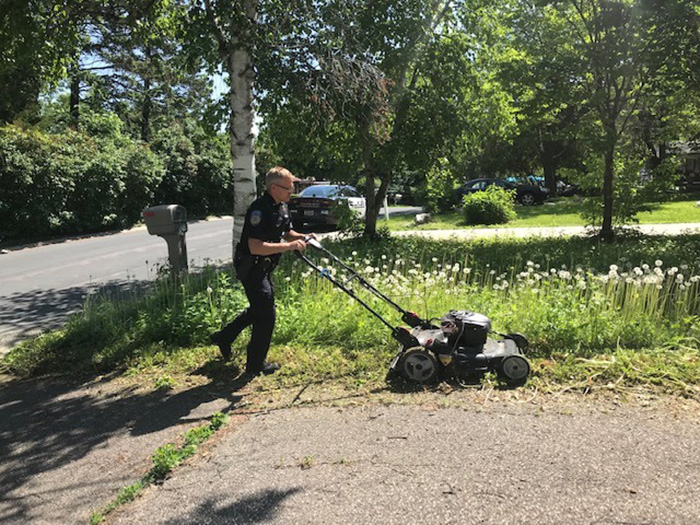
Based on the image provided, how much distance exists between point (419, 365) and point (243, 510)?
1.88 m

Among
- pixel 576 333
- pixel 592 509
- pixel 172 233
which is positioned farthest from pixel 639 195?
pixel 592 509

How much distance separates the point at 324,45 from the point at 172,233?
2.95 meters

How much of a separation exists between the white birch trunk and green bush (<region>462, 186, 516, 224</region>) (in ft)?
42.7

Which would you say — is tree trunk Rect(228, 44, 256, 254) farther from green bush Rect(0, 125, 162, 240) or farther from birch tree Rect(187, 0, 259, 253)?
green bush Rect(0, 125, 162, 240)

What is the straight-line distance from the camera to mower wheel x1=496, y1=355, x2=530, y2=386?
13.6ft

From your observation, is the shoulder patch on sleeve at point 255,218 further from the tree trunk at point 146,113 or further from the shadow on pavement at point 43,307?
the tree trunk at point 146,113

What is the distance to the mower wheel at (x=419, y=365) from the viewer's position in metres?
4.15

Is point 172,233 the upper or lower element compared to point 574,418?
upper

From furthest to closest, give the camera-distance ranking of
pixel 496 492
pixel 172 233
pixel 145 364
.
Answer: pixel 172 233 < pixel 145 364 < pixel 496 492

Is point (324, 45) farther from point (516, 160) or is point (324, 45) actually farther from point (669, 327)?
point (516, 160)

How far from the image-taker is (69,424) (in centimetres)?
394

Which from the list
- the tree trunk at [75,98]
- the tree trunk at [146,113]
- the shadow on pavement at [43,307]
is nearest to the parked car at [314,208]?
the shadow on pavement at [43,307]

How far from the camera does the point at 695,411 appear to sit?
3.57 m

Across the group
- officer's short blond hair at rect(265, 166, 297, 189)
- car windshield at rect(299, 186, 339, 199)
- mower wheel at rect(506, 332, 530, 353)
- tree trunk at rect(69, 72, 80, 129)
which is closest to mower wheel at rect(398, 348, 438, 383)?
mower wheel at rect(506, 332, 530, 353)
